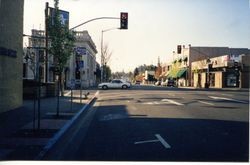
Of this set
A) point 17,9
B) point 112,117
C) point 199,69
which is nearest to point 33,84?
point 17,9

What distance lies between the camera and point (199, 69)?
287 feet

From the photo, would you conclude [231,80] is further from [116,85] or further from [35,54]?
[35,54]

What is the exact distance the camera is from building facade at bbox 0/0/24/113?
65.0ft

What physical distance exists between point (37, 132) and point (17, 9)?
363 inches

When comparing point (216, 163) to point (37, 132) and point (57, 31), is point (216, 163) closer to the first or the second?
point (37, 132)

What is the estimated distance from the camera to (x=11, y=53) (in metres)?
Result: 21.1

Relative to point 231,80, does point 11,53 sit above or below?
above

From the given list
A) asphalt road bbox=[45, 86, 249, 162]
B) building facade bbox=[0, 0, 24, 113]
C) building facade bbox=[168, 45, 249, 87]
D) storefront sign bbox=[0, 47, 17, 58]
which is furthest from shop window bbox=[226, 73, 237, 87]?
storefront sign bbox=[0, 47, 17, 58]

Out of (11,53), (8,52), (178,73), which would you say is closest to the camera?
(8,52)

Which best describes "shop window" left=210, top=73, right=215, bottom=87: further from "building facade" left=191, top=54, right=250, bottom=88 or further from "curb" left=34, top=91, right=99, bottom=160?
"curb" left=34, top=91, right=99, bottom=160

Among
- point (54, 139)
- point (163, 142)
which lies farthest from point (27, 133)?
point (163, 142)

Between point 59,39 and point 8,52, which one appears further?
point 59,39

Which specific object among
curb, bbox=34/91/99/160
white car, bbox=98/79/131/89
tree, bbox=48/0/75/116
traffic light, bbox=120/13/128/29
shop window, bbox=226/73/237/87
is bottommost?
curb, bbox=34/91/99/160

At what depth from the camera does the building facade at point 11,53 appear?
65.0 ft
